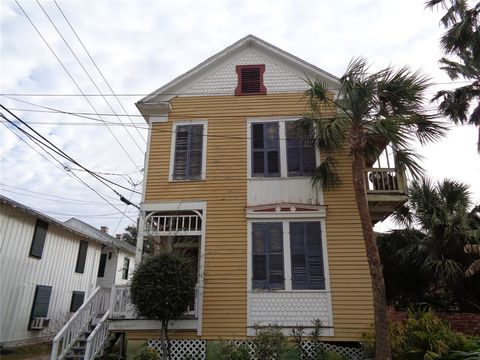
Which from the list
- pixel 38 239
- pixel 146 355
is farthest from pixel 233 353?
pixel 38 239

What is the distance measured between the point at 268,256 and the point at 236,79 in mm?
5793

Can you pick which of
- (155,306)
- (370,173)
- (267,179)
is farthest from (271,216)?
(155,306)

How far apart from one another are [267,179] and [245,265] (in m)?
2.52

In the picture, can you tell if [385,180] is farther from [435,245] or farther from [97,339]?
[97,339]

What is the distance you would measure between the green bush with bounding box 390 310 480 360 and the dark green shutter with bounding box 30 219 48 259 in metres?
12.4

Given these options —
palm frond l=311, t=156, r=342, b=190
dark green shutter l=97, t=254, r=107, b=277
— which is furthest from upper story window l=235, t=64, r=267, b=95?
dark green shutter l=97, t=254, r=107, b=277

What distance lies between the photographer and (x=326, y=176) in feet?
33.1

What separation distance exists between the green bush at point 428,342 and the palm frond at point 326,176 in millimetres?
3869

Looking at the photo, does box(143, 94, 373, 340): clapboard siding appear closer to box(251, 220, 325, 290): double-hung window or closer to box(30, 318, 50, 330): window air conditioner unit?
box(251, 220, 325, 290): double-hung window

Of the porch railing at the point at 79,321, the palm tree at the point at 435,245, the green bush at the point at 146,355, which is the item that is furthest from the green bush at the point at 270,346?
the palm tree at the point at 435,245

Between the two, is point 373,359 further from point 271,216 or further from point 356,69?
point 356,69

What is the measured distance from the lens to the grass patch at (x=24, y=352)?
36.9 feet

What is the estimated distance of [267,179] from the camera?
10469 mm

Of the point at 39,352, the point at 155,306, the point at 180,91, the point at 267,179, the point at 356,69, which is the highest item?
the point at 180,91
